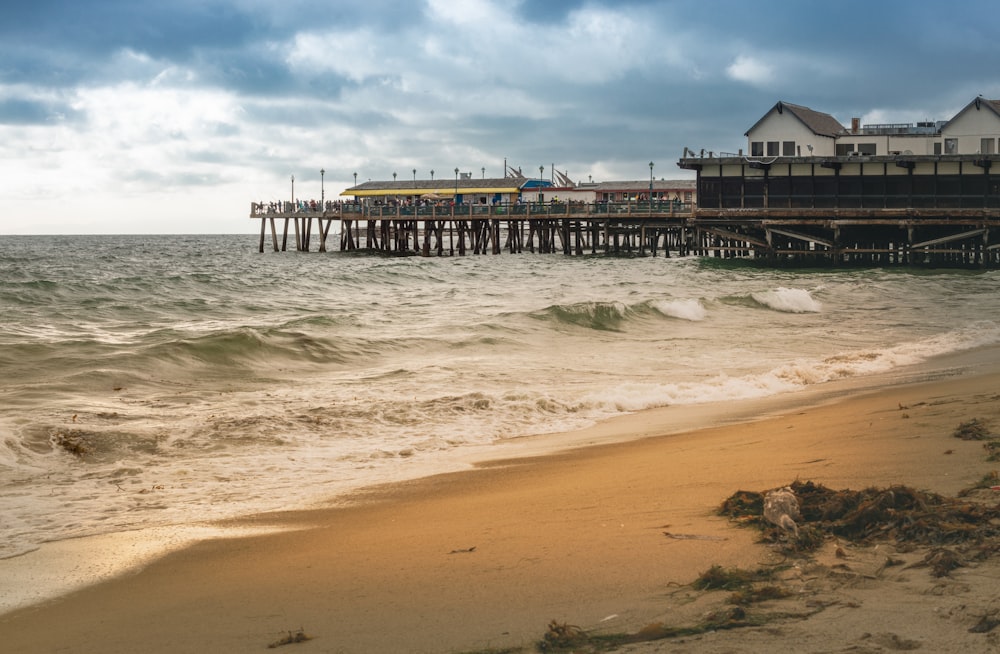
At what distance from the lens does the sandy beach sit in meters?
3.84

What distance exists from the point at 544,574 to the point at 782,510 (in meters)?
1.36

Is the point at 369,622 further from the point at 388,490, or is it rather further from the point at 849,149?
the point at 849,149

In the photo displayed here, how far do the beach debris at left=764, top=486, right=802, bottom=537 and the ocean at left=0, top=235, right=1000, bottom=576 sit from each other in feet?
11.3

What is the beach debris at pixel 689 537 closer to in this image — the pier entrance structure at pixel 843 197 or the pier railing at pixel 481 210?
the pier entrance structure at pixel 843 197

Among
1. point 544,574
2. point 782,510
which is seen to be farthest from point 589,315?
point 544,574

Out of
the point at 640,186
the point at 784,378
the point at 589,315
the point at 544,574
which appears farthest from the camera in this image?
the point at 640,186

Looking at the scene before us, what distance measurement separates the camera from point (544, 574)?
4.68 metres

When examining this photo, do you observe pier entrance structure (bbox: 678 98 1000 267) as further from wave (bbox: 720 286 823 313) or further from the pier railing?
wave (bbox: 720 286 823 313)

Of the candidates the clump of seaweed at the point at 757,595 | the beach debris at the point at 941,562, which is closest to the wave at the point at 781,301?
the beach debris at the point at 941,562

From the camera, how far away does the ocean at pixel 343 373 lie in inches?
320

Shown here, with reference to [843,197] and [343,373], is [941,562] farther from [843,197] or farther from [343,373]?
[843,197]

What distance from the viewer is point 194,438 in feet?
32.0

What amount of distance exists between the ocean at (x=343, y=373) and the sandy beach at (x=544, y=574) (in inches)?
53.9

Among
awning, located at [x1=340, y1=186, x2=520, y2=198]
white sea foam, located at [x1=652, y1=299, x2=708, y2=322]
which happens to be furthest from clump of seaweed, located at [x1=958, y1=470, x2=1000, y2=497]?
awning, located at [x1=340, y1=186, x2=520, y2=198]
